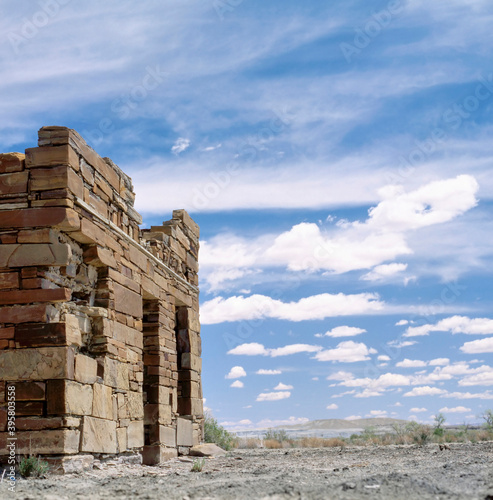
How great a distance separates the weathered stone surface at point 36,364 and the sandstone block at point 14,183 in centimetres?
229

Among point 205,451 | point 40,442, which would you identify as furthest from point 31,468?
point 205,451

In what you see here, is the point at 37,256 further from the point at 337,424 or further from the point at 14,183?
the point at 337,424

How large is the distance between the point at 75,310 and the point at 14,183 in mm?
2010

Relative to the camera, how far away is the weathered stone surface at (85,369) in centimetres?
873

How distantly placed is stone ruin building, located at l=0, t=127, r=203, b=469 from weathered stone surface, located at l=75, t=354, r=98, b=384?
15 millimetres

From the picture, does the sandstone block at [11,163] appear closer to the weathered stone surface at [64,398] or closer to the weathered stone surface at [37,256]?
the weathered stone surface at [37,256]

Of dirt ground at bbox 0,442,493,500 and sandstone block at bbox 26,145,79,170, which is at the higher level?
sandstone block at bbox 26,145,79,170

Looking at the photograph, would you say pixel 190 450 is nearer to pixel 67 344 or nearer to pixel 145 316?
pixel 145 316

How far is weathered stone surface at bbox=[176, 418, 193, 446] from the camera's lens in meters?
12.9

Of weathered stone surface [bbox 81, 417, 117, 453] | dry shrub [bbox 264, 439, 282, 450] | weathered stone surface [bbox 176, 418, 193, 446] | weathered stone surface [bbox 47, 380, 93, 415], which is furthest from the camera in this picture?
dry shrub [bbox 264, 439, 282, 450]

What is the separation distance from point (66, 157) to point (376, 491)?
6.08m

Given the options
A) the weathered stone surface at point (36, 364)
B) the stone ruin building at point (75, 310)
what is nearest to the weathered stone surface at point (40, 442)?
the stone ruin building at point (75, 310)

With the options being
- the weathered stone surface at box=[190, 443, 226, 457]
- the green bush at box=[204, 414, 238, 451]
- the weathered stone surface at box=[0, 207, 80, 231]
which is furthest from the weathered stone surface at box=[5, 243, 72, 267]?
the green bush at box=[204, 414, 238, 451]

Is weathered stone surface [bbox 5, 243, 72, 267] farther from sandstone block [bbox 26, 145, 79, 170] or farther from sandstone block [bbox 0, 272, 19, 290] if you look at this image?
sandstone block [bbox 26, 145, 79, 170]
